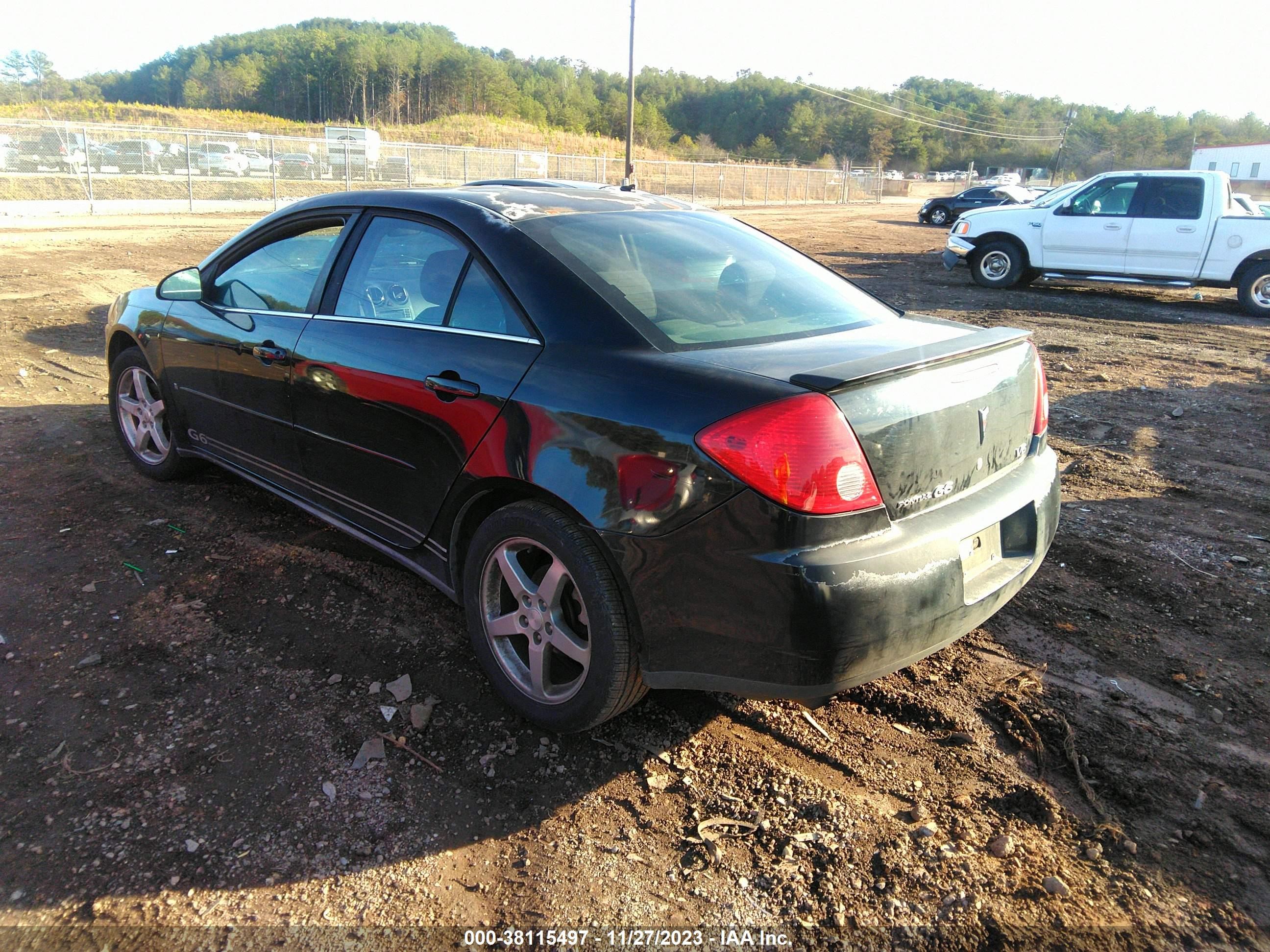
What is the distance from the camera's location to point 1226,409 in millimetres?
6836

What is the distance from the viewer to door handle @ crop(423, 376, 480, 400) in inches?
109

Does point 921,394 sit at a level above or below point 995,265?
above

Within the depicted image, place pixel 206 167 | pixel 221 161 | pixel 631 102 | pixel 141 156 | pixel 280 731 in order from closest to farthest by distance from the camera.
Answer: pixel 280 731 → pixel 141 156 → pixel 206 167 → pixel 221 161 → pixel 631 102

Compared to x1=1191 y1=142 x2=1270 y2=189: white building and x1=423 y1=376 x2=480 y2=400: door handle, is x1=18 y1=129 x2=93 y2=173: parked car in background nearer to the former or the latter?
x1=423 y1=376 x2=480 y2=400: door handle

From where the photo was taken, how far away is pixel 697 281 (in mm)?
3014

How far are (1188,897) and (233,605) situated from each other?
3.34 m

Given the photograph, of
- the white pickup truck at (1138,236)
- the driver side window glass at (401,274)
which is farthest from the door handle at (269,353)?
the white pickup truck at (1138,236)

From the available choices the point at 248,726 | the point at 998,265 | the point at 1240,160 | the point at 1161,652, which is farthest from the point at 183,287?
the point at 1240,160

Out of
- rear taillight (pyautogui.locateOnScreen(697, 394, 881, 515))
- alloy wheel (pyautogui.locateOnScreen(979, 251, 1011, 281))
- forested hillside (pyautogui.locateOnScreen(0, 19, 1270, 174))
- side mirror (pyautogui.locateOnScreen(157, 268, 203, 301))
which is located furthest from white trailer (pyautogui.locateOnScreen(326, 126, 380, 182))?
forested hillside (pyautogui.locateOnScreen(0, 19, 1270, 174))

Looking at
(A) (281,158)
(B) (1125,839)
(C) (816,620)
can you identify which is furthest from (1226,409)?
(A) (281,158)

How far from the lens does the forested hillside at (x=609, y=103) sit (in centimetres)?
10525

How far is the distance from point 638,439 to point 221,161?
29.6 metres

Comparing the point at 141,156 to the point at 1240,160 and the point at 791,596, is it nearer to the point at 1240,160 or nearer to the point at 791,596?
the point at 791,596

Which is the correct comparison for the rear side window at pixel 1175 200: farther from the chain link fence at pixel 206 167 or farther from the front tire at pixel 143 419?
the front tire at pixel 143 419
